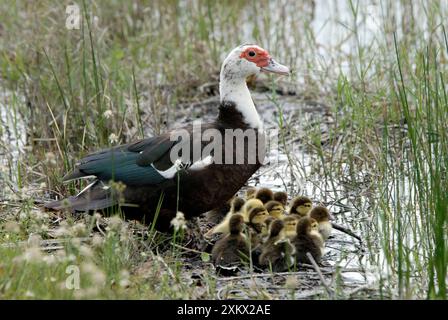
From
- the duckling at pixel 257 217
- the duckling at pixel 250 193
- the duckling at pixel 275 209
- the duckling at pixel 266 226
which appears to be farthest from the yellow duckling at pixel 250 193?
the duckling at pixel 266 226

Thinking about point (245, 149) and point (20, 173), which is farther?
point (20, 173)

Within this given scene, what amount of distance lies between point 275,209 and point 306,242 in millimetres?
507

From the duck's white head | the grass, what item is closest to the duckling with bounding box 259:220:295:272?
the grass

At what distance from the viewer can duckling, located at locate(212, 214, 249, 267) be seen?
5.32 meters

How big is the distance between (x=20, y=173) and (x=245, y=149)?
183 centimetres

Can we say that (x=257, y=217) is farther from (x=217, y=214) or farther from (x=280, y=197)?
(x=217, y=214)

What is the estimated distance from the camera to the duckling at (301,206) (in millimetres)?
5738

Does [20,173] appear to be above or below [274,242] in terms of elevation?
above

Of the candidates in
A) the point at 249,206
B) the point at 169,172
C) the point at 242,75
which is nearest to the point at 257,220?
Answer: the point at 249,206

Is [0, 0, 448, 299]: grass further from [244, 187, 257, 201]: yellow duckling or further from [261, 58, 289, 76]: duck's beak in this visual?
[261, 58, 289, 76]: duck's beak
